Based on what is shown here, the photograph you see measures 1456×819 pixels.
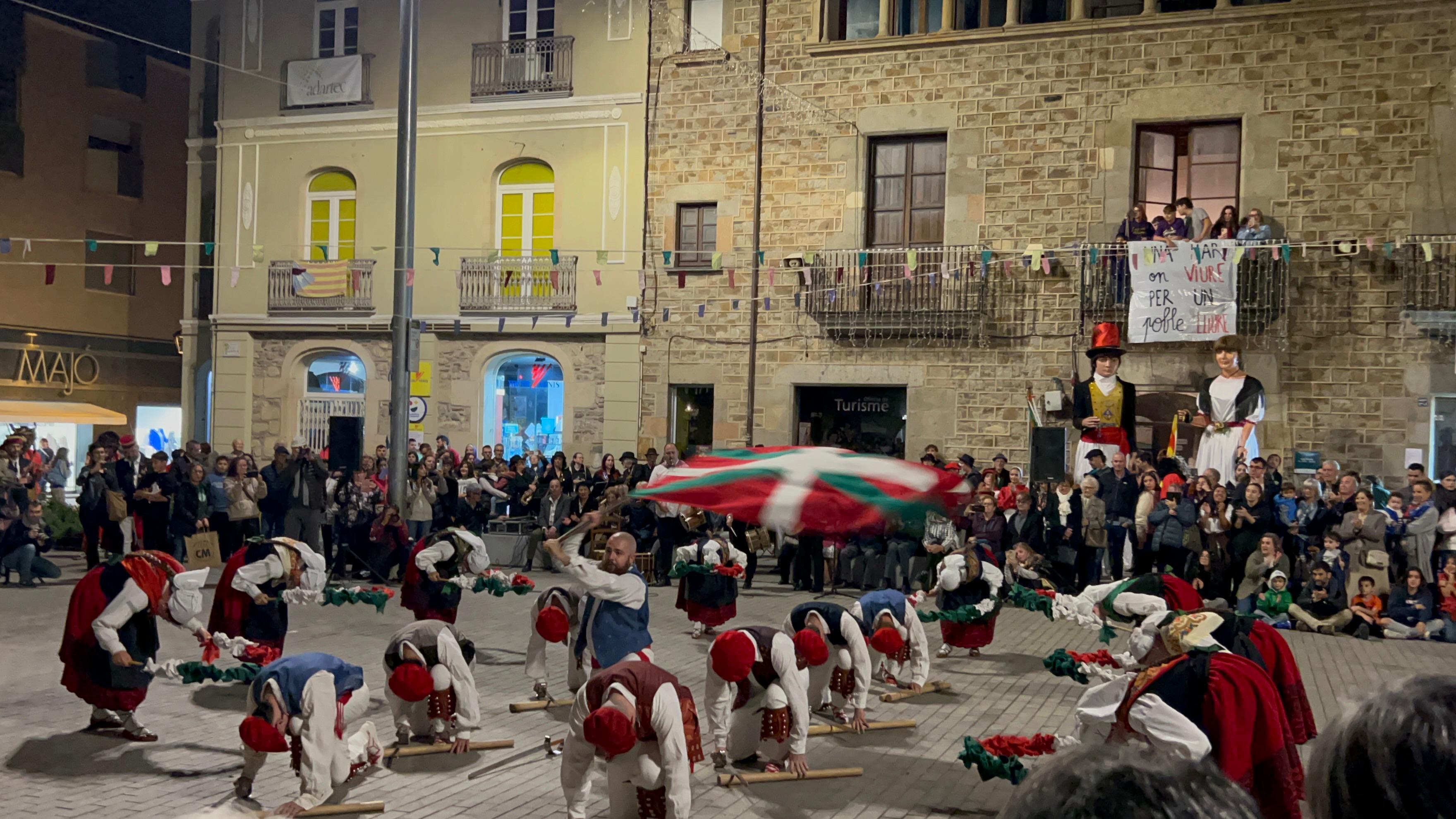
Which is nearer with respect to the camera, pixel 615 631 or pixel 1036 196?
pixel 615 631

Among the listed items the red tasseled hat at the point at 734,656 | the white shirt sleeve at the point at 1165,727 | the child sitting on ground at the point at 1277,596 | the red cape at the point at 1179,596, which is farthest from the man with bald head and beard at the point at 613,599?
the child sitting on ground at the point at 1277,596

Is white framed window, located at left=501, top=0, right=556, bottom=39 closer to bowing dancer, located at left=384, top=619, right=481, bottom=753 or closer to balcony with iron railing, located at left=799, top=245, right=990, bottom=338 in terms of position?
balcony with iron railing, located at left=799, top=245, right=990, bottom=338

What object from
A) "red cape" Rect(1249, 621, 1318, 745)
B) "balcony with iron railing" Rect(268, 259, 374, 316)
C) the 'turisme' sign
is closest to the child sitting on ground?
"red cape" Rect(1249, 621, 1318, 745)

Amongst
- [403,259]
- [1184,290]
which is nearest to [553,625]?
[403,259]

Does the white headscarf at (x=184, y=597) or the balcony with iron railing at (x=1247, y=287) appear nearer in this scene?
the white headscarf at (x=184, y=597)

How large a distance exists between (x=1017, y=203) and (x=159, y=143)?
21911 mm

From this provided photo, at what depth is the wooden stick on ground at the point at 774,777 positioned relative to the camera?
25.0 ft

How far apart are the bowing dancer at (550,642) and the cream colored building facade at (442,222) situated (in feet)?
37.4

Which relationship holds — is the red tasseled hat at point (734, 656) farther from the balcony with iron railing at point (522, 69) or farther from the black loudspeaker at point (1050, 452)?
the balcony with iron railing at point (522, 69)

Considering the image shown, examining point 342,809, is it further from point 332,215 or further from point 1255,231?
point 332,215

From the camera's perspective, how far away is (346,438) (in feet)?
73.5

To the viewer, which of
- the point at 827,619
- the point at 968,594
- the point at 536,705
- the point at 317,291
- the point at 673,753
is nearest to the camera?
the point at 673,753

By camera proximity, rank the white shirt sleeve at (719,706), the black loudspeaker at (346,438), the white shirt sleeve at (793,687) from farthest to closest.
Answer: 1. the black loudspeaker at (346,438)
2. the white shirt sleeve at (719,706)
3. the white shirt sleeve at (793,687)

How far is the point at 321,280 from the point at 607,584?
16.1m
